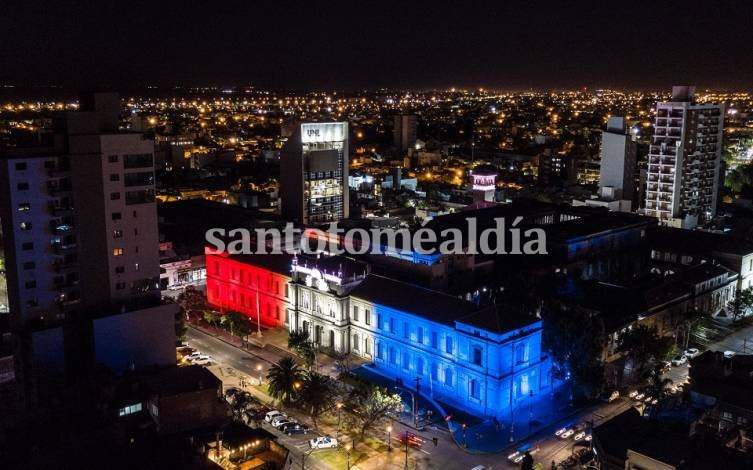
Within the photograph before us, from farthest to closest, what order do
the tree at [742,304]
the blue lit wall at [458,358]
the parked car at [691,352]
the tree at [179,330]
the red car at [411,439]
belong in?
the tree at [742,304]
the parked car at [691,352]
the tree at [179,330]
the blue lit wall at [458,358]
the red car at [411,439]

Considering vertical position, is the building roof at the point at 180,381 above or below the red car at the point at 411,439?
above

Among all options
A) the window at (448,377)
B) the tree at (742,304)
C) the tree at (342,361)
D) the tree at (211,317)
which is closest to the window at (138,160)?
the tree at (211,317)

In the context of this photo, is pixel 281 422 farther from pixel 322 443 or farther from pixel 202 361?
pixel 202 361

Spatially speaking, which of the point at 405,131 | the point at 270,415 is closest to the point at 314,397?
the point at 270,415

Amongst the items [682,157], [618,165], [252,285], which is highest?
[682,157]

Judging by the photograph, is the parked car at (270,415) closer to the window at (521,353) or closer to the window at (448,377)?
the window at (448,377)

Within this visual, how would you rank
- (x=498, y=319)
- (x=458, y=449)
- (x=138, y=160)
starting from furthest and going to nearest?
(x=138, y=160) < (x=498, y=319) < (x=458, y=449)
